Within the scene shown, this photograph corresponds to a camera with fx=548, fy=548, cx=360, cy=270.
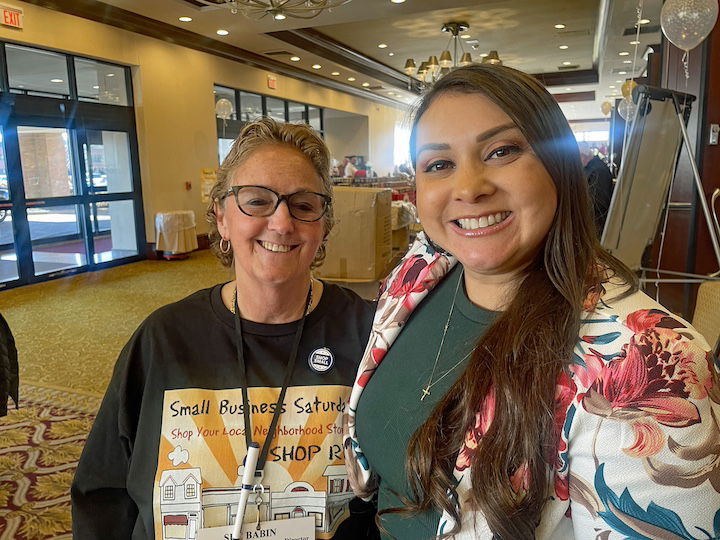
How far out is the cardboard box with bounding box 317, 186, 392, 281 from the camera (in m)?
3.06

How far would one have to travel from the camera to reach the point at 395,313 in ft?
3.70

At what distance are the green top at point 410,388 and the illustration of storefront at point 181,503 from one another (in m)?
0.37

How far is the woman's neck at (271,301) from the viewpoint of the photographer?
124 centimetres

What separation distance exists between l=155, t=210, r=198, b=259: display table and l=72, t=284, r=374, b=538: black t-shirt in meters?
7.43

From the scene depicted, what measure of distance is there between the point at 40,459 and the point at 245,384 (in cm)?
229

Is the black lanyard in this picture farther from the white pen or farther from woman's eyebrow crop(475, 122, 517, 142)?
woman's eyebrow crop(475, 122, 517, 142)

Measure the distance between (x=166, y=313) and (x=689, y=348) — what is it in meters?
1.03

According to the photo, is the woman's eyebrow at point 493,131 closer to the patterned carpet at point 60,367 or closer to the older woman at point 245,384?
the older woman at point 245,384

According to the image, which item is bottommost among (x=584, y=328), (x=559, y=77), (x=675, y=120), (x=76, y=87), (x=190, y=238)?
(x=190, y=238)

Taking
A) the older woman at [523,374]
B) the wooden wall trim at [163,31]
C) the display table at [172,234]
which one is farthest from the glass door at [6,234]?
the older woman at [523,374]

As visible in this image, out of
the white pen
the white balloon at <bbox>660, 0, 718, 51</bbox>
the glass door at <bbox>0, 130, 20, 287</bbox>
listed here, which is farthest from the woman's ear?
the glass door at <bbox>0, 130, 20, 287</bbox>

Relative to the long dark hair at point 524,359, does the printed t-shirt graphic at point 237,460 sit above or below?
below

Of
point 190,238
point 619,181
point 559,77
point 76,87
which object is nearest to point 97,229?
point 190,238

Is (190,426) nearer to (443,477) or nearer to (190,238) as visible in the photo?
(443,477)
